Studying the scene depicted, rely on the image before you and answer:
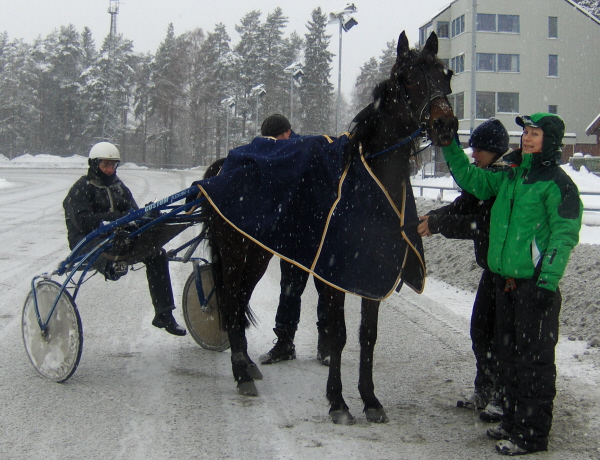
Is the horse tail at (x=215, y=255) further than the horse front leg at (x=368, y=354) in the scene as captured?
Yes

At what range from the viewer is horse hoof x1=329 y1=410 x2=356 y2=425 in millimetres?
3758

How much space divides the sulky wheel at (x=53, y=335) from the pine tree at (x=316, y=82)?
4493 cm

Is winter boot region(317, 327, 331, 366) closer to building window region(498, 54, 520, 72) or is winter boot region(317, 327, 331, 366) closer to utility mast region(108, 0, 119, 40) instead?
building window region(498, 54, 520, 72)

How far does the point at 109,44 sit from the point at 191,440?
7278cm

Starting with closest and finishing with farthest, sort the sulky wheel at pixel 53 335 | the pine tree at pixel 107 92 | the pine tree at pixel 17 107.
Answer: the sulky wheel at pixel 53 335, the pine tree at pixel 107 92, the pine tree at pixel 17 107

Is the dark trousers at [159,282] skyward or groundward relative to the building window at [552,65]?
groundward

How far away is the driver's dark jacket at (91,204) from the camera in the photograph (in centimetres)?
508

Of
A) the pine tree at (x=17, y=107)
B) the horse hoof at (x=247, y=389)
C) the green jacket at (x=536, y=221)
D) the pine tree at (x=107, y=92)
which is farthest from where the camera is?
the pine tree at (x=17, y=107)

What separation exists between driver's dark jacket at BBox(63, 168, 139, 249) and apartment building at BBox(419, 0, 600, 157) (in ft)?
107

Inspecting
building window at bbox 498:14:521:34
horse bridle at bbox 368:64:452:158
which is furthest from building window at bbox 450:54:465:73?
horse bridle at bbox 368:64:452:158

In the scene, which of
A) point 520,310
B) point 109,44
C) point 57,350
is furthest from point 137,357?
point 109,44

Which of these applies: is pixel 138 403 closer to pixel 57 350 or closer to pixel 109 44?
pixel 57 350

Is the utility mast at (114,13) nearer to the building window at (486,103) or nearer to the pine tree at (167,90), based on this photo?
the pine tree at (167,90)

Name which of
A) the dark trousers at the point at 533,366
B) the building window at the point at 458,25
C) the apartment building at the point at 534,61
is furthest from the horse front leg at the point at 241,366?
the building window at the point at 458,25
